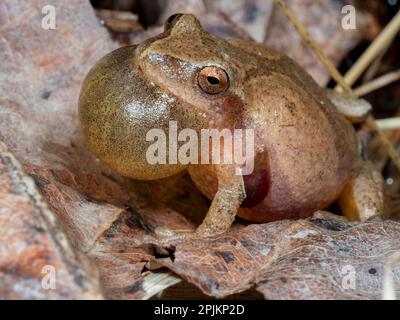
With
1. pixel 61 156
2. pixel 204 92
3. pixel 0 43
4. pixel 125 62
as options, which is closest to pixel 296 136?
pixel 204 92

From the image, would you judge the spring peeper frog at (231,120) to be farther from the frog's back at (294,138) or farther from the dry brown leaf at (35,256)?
the dry brown leaf at (35,256)

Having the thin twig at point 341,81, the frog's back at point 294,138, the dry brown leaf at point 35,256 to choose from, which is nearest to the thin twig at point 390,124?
the thin twig at point 341,81

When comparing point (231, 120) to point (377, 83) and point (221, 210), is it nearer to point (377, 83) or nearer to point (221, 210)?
point (221, 210)

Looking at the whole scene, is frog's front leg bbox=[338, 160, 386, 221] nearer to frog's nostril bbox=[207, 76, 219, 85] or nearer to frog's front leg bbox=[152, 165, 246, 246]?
frog's front leg bbox=[152, 165, 246, 246]

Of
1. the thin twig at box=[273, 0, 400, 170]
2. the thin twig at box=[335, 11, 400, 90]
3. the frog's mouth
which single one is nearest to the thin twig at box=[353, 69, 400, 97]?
the thin twig at box=[335, 11, 400, 90]

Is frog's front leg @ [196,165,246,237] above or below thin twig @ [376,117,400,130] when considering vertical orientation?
below

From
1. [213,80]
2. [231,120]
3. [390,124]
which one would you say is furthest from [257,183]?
[390,124]
